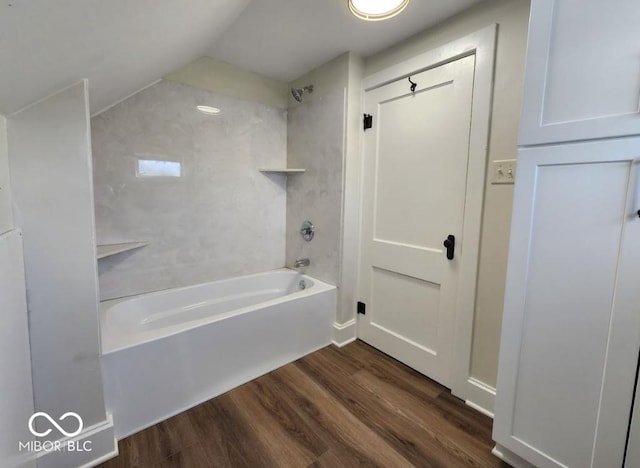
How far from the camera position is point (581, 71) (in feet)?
2.94

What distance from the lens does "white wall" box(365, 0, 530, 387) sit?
1358mm

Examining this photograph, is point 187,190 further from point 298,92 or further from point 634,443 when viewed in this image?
point 634,443

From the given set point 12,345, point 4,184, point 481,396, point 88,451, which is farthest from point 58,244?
point 481,396

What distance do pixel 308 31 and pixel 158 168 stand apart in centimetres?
140

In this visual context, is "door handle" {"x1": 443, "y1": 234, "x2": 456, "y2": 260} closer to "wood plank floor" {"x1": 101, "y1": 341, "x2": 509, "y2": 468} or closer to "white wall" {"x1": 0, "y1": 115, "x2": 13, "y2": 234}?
"wood plank floor" {"x1": 101, "y1": 341, "x2": 509, "y2": 468}

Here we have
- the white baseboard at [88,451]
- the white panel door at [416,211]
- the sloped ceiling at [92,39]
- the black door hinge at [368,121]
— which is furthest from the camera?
the black door hinge at [368,121]

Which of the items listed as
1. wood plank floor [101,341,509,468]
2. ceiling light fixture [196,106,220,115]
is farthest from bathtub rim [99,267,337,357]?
ceiling light fixture [196,106,220,115]

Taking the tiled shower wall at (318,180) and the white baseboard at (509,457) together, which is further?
the tiled shower wall at (318,180)

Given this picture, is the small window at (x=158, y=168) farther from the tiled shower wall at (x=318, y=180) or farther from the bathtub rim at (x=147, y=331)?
the tiled shower wall at (x=318, y=180)

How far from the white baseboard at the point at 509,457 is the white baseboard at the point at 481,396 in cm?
28

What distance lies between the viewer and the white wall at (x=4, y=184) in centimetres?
92

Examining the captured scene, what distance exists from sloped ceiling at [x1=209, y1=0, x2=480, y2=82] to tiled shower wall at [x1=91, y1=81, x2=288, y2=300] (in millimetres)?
432

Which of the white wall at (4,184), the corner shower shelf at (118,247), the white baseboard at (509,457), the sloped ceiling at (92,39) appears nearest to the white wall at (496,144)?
the white baseboard at (509,457)

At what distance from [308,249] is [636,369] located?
1.98 metres
